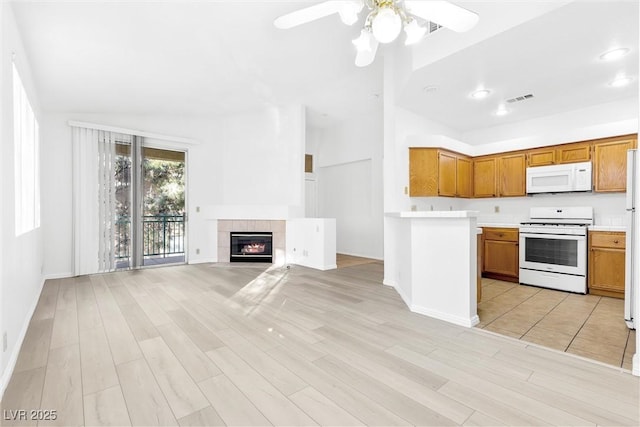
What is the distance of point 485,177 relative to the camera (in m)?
5.03

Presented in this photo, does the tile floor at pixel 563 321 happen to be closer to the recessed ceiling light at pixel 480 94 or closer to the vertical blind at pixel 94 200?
the recessed ceiling light at pixel 480 94

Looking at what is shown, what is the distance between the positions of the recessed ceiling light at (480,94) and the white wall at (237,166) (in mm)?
3006

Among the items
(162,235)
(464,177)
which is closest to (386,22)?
(464,177)

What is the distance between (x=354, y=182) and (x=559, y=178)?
3880 millimetres

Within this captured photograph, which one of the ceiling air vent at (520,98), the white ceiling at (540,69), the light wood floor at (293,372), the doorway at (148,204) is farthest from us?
the doorway at (148,204)

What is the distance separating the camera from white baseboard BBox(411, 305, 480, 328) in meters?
2.62

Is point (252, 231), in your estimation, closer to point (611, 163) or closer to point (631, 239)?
point (631, 239)

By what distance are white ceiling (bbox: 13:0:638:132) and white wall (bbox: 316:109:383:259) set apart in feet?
5.70

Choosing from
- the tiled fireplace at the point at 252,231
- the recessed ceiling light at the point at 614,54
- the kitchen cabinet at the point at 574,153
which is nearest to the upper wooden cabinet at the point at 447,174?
the kitchen cabinet at the point at 574,153

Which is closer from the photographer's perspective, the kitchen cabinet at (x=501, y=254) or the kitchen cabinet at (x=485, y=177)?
the kitchen cabinet at (x=501, y=254)

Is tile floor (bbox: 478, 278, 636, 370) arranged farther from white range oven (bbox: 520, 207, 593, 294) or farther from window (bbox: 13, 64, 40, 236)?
window (bbox: 13, 64, 40, 236)

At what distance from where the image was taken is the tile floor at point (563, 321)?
2.21 m

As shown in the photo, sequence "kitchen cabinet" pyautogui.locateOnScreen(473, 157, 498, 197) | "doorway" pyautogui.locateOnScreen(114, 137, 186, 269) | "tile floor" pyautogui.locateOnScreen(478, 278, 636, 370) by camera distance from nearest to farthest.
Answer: "tile floor" pyautogui.locateOnScreen(478, 278, 636, 370)
"kitchen cabinet" pyautogui.locateOnScreen(473, 157, 498, 197)
"doorway" pyautogui.locateOnScreen(114, 137, 186, 269)

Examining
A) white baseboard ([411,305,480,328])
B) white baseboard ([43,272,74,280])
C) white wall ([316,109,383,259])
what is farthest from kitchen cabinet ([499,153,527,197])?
white baseboard ([43,272,74,280])
